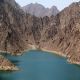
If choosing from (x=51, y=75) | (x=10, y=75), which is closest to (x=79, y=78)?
(x=51, y=75)

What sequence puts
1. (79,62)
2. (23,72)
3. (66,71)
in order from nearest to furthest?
(23,72), (66,71), (79,62)

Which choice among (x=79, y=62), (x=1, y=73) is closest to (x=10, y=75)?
(x=1, y=73)

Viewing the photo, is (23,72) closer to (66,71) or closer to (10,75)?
(10,75)

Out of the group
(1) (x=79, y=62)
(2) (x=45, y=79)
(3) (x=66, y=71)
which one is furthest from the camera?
(1) (x=79, y=62)

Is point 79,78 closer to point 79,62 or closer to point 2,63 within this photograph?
point 2,63

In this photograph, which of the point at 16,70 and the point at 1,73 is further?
the point at 16,70

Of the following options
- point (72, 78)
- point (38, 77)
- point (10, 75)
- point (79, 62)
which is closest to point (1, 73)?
point (10, 75)

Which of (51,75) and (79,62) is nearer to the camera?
(51,75)

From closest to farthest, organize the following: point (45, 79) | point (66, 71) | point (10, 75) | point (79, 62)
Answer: point (45, 79), point (10, 75), point (66, 71), point (79, 62)

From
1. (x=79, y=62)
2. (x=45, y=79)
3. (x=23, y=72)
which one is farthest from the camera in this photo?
(x=79, y=62)
